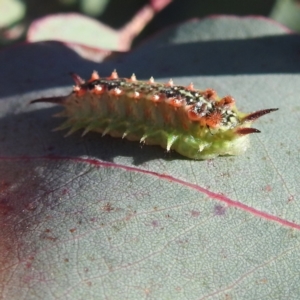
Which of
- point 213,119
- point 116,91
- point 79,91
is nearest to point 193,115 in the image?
point 213,119

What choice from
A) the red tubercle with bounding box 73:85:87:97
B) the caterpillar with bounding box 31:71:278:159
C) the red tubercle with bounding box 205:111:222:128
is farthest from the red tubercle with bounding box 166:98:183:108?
the red tubercle with bounding box 73:85:87:97

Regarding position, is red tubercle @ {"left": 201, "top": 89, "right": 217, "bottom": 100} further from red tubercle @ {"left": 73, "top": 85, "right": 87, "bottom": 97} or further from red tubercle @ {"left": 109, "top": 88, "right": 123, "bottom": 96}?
red tubercle @ {"left": 73, "top": 85, "right": 87, "bottom": 97}

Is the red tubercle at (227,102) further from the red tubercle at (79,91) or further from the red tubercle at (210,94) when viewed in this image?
the red tubercle at (79,91)

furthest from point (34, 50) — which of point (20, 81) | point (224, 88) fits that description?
point (224, 88)

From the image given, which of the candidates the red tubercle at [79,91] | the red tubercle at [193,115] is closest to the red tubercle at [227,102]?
the red tubercle at [193,115]

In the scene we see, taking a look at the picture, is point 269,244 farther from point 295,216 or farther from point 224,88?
point 224,88

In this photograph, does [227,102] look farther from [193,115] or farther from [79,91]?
[79,91]
